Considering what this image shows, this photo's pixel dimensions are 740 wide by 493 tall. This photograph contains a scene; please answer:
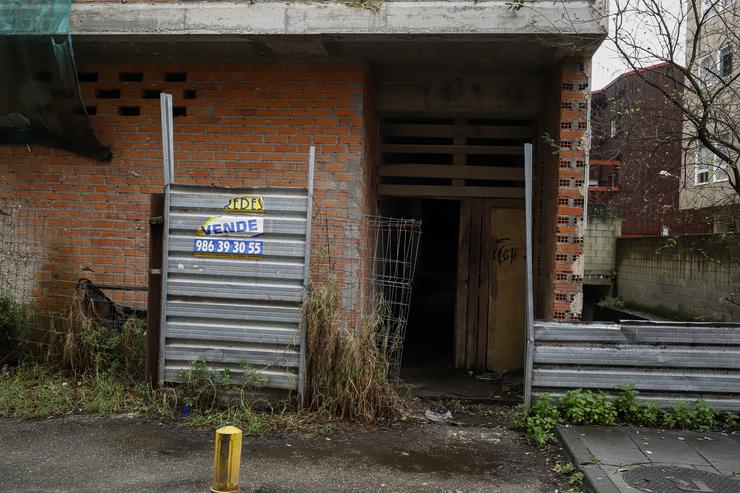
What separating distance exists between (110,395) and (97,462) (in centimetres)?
132

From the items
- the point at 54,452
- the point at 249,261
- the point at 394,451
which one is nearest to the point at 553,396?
the point at 394,451

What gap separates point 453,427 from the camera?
5727mm

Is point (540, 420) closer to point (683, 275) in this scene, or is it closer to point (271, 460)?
point (271, 460)

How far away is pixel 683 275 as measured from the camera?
37.6ft

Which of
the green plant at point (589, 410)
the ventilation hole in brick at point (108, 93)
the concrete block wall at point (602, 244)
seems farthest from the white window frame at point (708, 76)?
the concrete block wall at point (602, 244)

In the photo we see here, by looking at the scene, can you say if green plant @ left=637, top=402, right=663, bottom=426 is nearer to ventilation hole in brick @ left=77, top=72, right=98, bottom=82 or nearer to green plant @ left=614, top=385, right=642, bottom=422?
green plant @ left=614, top=385, right=642, bottom=422

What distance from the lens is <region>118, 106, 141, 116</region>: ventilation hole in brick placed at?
7.04 m

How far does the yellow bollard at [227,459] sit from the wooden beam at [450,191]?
4.66 meters

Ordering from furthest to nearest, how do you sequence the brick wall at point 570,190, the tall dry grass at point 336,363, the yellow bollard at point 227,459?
the brick wall at point 570,190 → the tall dry grass at point 336,363 → the yellow bollard at point 227,459

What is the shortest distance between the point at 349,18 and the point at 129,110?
9.56 feet

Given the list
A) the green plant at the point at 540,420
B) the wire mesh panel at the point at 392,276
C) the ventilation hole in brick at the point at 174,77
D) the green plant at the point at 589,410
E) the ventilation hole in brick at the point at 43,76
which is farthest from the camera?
the ventilation hole in brick at the point at 174,77

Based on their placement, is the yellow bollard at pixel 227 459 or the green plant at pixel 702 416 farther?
the green plant at pixel 702 416

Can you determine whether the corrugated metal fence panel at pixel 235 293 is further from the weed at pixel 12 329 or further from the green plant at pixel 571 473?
the green plant at pixel 571 473

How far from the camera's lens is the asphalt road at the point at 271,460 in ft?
14.0
